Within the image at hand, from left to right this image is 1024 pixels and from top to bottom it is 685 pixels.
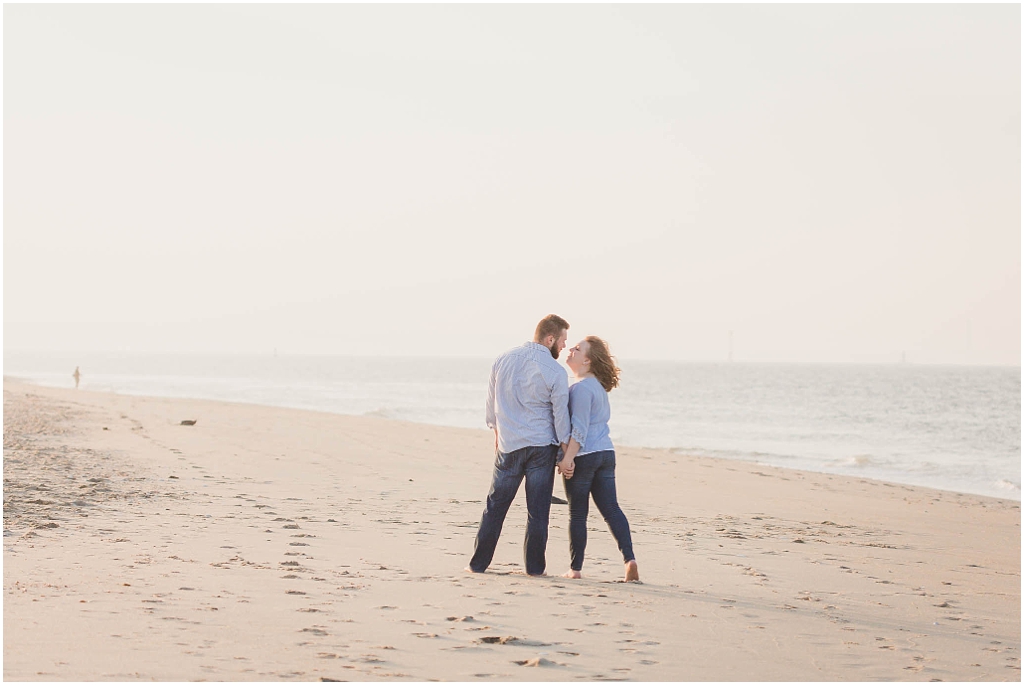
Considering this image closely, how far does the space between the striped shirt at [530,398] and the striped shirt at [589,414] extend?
70 mm

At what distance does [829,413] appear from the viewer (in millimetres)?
46969

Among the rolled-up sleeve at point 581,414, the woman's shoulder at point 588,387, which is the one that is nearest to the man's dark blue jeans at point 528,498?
the rolled-up sleeve at point 581,414

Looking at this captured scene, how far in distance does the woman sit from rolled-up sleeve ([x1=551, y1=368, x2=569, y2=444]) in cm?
5

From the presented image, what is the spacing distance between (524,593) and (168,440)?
12.4 metres

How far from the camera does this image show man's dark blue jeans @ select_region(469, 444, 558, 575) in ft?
22.1

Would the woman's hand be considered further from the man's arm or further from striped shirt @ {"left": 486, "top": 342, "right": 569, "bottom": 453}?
the man's arm

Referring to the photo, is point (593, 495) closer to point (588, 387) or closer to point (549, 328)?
point (588, 387)

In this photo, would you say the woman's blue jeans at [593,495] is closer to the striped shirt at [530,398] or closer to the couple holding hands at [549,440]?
the couple holding hands at [549,440]

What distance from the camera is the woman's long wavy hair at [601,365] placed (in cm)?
671

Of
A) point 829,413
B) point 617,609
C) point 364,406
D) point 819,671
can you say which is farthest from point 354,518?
point 829,413

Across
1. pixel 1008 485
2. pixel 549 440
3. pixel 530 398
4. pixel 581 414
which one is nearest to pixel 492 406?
pixel 530 398

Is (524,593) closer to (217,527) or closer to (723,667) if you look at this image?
(723,667)

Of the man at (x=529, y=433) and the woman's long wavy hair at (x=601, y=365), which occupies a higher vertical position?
the woman's long wavy hair at (x=601, y=365)

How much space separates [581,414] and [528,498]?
0.72 m
